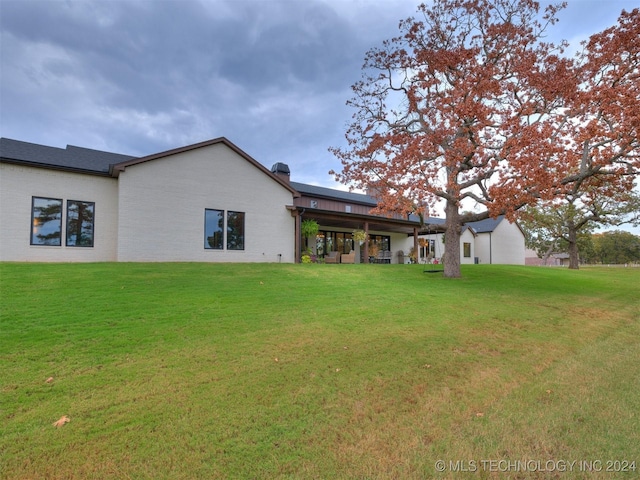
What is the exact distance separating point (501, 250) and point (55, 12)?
35944 millimetres

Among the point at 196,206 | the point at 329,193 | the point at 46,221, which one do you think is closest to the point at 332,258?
the point at 329,193

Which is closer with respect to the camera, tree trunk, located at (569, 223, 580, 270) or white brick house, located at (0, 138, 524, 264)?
white brick house, located at (0, 138, 524, 264)

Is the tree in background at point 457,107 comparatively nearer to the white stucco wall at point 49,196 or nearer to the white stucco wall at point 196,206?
Answer: the white stucco wall at point 196,206

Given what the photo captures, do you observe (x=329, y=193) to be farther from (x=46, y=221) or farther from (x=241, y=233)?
(x=46, y=221)

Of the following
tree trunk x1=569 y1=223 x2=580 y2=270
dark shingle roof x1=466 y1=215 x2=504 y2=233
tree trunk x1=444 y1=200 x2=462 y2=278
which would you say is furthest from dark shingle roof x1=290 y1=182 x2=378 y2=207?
tree trunk x1=569 y1=223 x2=580 y2=270

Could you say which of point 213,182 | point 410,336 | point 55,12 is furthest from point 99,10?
point 410,336

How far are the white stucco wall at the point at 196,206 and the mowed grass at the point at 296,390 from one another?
6.37 m

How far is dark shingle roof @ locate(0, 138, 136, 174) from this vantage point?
12.0m

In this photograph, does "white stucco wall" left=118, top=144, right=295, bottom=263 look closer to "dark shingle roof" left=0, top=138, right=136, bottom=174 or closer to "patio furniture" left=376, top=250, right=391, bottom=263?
"dark shingle roof" left=0, top=138, right=136, bottom=174

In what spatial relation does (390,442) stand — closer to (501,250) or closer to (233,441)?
(233,441)

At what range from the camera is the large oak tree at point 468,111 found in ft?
35.7

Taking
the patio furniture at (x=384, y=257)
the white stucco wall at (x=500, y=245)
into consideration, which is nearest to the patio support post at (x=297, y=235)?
the patio furniture at (x=384, y=257)

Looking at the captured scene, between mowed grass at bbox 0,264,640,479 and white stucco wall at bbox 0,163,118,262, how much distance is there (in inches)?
238

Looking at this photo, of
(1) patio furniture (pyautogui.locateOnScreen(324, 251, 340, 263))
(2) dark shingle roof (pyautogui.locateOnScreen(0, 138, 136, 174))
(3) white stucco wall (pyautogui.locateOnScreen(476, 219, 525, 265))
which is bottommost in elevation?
(1) patio furniture (pyautogui.locateOnScreen(324, 251, 340, 263))
